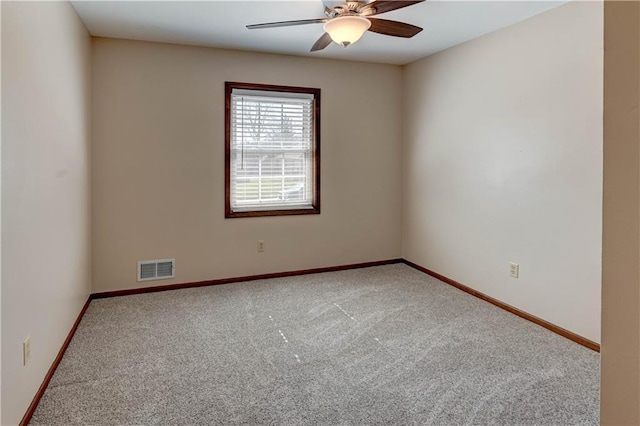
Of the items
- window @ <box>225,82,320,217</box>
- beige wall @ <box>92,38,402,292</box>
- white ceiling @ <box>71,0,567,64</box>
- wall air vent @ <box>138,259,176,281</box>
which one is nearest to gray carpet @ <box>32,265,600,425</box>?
wall air vent @ <box>138,259,176,281</box>

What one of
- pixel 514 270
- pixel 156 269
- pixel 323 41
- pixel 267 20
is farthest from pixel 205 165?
pixel 514 270

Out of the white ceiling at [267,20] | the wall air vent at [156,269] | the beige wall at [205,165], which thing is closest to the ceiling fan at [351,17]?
the white ceiling at [267,20]

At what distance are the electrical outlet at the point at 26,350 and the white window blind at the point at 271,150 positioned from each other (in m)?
2.41

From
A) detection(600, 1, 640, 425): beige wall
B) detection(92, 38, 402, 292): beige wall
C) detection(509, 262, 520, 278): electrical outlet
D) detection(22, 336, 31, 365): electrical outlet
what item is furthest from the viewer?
detection(92, 38, 402, 292): beige wall

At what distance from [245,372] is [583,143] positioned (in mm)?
2646

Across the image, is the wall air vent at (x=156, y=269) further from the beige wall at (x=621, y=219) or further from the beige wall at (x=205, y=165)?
the beige wall at (x=621, y=219)

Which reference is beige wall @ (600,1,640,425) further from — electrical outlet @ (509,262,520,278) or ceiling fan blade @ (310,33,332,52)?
electrical outlet @ (509,262,520,278)

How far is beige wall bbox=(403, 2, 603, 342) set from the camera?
109 inches

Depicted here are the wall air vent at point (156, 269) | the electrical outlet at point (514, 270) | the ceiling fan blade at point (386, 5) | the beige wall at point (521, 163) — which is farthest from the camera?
the wall air vent at point (156, 269)

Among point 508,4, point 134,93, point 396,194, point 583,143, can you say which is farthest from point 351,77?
point 583,143

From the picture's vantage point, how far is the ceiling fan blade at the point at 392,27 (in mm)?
2781

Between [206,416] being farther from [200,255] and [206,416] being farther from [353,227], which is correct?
[353,227]

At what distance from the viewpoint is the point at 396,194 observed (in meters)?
4.95

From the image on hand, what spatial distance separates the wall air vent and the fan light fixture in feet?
8.51
